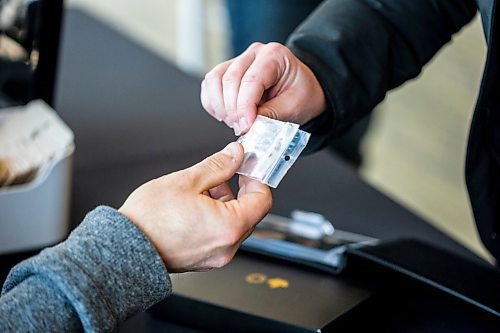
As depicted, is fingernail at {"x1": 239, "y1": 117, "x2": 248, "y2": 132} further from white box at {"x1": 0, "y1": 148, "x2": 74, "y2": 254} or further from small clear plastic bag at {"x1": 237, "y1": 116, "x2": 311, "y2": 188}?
white box at {"x1": 0, "y1": 148, "x2": 74, "y2": 254}

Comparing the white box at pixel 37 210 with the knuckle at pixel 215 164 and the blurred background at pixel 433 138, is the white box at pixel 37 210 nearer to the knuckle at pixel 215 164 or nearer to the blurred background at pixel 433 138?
the knuckle at pixel 215 164

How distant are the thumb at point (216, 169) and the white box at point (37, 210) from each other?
301 mm

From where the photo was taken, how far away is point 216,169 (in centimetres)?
63

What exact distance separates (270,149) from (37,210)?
1.10ft

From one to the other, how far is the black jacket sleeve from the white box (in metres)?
0.27

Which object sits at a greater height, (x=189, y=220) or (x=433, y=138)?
(x=189, y=220)

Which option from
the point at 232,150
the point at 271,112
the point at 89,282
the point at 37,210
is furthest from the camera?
the point at 37,210

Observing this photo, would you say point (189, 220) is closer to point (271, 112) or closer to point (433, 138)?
point (271, 112)

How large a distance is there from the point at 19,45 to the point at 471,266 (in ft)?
2.02

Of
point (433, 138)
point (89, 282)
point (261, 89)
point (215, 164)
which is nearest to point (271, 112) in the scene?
point (261, 89)

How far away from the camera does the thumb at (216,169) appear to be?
2.01 feet

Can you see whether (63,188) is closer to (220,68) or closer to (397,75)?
(220,68)

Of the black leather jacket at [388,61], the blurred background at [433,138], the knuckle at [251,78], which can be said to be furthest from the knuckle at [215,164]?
the blurred background at [433,138]

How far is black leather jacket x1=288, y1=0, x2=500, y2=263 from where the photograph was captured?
0.83 metres
